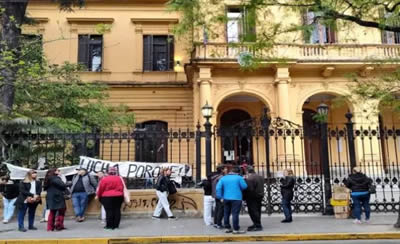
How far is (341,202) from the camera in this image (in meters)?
11.4

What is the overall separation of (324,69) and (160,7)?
1117cm

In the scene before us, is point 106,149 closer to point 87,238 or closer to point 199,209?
point 199,209

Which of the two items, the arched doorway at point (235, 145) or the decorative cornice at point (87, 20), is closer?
the arched doorway at point (235, 145)

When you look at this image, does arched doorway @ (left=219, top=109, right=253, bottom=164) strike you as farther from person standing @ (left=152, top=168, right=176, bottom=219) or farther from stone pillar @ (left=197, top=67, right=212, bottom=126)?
person standing @ (left=152, top=168, right=176, bottom=219)

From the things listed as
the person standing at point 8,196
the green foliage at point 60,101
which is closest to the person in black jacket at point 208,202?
the person standing at point 8,196

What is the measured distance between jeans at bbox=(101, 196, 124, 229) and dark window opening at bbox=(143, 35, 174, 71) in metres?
15.5

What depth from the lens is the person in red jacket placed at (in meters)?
9.94

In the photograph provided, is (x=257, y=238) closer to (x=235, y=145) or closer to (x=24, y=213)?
(x=24, y=213)

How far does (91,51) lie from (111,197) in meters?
16.8

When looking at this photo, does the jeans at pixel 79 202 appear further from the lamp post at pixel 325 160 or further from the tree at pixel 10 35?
the lamp post at pixel 325 160

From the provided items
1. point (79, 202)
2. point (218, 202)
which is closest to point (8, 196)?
point (79, 202)

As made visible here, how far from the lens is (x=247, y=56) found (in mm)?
11141

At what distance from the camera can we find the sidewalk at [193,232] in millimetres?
8961

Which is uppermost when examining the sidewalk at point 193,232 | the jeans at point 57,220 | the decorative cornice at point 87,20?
the decorative cornice at point 87,20
